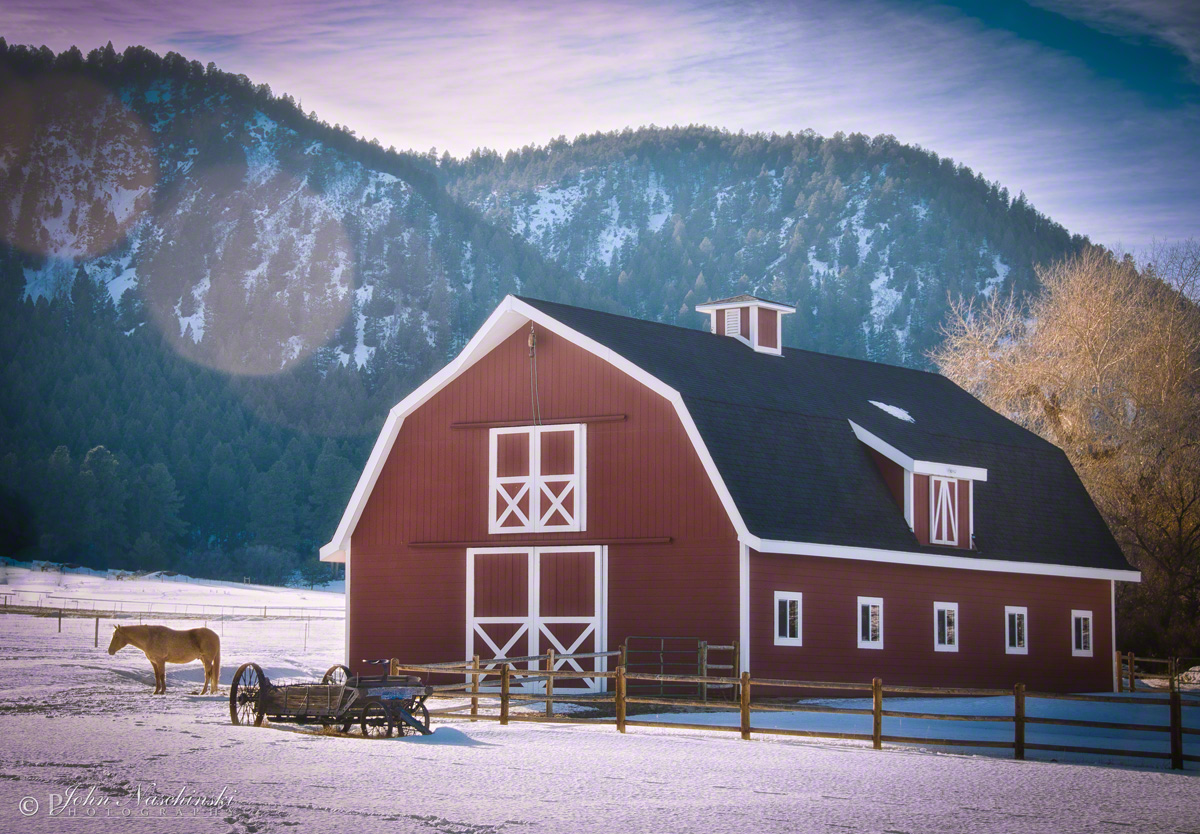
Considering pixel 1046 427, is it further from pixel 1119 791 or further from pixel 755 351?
A: pixel 1119 791

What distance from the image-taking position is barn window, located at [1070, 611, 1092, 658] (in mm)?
31516

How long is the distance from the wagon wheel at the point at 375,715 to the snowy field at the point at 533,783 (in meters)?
0.53

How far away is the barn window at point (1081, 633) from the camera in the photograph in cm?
3152

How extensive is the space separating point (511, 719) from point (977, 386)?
1263 inches

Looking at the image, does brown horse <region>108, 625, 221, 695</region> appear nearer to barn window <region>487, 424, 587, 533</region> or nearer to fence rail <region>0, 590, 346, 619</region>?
barn window <region>487, 424, 587, 533</region>

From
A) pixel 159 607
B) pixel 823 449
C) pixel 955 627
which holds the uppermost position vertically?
pixel 823 449

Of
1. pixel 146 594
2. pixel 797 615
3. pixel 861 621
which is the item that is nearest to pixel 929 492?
pixel 861 621

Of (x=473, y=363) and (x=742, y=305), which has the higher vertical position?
(x=742, y=305)

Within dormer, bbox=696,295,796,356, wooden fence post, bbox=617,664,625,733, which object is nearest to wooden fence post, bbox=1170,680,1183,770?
wooden fence post, bbox=617,664,625,733

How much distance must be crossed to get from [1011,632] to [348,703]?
17.2 meters

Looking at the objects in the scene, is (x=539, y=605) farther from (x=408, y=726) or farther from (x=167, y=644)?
(x=408, y=726)

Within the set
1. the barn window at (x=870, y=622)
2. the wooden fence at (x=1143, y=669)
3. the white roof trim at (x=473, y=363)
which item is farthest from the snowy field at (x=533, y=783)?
the wooden fence at (x=1143, y=669)

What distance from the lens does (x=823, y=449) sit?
90.0 feet

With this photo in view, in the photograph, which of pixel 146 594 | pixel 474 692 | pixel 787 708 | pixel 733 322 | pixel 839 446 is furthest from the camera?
pixel 146 594
